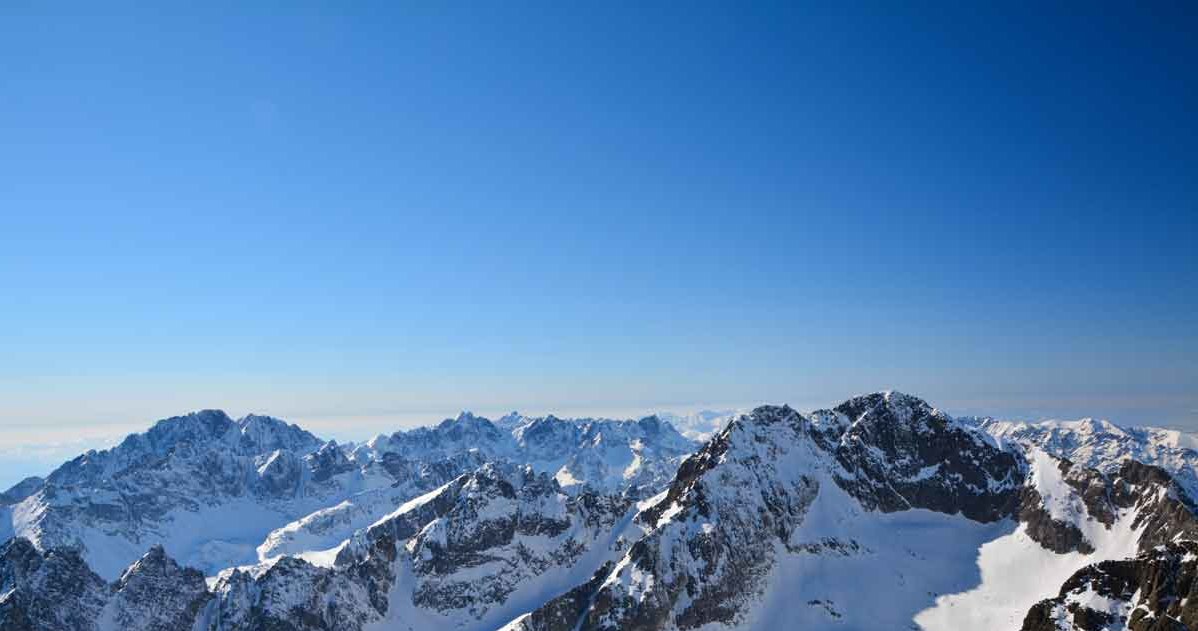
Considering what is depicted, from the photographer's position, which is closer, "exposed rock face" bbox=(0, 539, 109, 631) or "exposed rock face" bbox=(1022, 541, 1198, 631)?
"exposed rock face" bbox=(1022, 541, 1198, 631)

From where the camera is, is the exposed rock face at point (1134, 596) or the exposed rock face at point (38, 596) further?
the exposed rock face at point (38, 596)

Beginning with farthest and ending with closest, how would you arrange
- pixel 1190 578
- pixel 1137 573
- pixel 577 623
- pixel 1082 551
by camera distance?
pixel 1082 551, pixel 577 623, pixel 1137 573, pixel 1190 578

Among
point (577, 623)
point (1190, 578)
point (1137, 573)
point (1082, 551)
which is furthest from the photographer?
point (1082, 551)

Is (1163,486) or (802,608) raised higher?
(1163,486)

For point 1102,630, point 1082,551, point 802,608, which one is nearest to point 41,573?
point 802,608

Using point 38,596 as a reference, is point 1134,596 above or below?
above

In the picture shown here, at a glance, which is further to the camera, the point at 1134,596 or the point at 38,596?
the point at 38,596

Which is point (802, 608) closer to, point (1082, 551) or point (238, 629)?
point (1082, 551)

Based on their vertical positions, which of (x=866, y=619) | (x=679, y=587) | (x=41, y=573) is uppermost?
(x=41, y=573)
